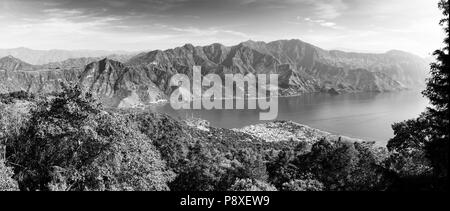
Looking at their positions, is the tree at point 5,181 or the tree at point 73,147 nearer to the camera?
the tree at point 5,181

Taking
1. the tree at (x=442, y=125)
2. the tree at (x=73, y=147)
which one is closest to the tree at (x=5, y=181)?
the tree at (x=73, y=147)

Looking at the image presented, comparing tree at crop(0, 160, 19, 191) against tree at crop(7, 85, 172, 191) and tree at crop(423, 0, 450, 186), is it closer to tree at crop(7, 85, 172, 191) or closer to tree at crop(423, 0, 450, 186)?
tree at crop(7, 85, 172, 191)

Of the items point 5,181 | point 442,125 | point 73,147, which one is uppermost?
point 442,125

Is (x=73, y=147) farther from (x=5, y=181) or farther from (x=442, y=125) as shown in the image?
(x=442, y=125)

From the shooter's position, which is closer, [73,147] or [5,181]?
[5,181]

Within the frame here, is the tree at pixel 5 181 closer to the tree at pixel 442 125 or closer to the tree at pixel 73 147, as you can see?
the tree at pixel 73 147

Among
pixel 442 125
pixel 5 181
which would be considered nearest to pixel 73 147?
pixel 5 181
